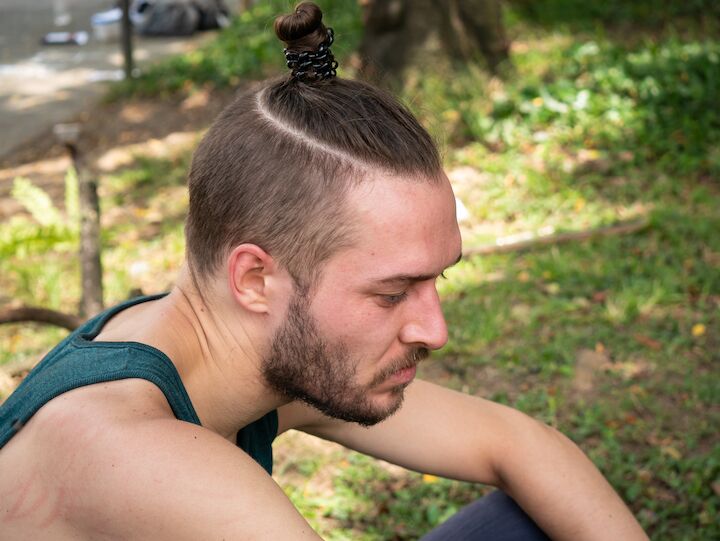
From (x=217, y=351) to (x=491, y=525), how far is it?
2.57 feet

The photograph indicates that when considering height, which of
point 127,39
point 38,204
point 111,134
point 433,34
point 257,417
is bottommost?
point 111,134

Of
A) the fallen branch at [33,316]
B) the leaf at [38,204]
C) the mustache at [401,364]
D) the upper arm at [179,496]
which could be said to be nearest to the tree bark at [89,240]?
the fallen branch at [33,316]

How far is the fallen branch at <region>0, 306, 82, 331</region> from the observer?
10.1 ft

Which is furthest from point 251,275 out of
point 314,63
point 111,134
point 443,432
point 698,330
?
point 111,134

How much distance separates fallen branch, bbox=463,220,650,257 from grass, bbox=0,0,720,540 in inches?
2.2

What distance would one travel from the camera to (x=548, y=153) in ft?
19.4

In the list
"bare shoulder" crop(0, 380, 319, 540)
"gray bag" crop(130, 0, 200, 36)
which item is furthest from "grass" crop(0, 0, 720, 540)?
"gray bag" crop(130, 0, 200, 36)

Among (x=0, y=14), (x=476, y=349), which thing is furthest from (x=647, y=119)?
(x=0, y=14)

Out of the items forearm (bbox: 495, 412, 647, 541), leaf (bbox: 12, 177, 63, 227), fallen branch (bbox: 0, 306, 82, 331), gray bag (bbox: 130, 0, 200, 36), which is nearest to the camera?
forearm (bbox: 495, 412, 647, 541)

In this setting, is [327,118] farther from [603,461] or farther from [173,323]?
[603,461]

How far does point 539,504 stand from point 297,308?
0.78 metres

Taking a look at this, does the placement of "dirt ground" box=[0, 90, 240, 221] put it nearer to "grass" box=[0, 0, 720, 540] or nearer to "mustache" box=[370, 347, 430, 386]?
"grass" box=[0, 0, 720, 540]

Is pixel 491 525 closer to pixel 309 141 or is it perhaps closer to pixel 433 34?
pixel 309 141

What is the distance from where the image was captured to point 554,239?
5.02 metres
